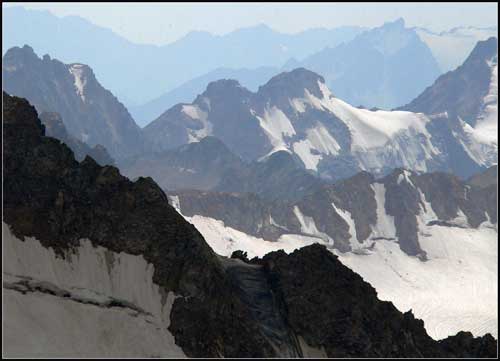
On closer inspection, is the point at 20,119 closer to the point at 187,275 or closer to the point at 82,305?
the point at 82,305

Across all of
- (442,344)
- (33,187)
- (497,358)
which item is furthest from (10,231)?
(497,358)

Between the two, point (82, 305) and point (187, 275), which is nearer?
point (82, 305)

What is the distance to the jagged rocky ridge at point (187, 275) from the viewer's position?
78750 millimetres

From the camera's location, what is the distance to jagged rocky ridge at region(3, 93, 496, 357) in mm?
78750

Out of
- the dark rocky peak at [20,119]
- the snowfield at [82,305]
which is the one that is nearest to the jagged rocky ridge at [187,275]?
the dark rocky peak at [20,119]

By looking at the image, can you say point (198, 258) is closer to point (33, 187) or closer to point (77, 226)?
point (77, 226)

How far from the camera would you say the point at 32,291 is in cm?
7838

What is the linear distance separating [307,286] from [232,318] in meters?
12.5

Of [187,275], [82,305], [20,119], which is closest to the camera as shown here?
[82,305]

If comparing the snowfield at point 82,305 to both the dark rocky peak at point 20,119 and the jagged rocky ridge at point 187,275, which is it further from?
the dark rocky peak at point 20,119

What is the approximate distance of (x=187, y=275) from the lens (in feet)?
272

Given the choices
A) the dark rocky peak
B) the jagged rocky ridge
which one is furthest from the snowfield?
the dark rocky peak

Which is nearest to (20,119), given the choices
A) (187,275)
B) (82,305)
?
(82,305)

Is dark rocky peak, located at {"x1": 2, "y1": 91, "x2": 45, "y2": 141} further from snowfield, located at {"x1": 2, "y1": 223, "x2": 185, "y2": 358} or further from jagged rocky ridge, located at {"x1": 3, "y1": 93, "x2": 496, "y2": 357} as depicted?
snowfield, located at {"x1": 2, "y1": 223, "x2": 185, "y2": 358}
